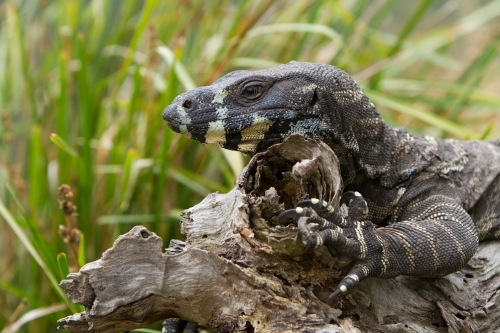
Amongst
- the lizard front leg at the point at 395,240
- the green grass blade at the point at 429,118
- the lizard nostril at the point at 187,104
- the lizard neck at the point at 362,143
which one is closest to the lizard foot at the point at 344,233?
the lizard front leg at the point at 395,240

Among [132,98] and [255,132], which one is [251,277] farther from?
[132,98]

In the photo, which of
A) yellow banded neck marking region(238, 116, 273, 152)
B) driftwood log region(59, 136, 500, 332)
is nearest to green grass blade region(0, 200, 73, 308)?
driftwood log region(59, 136, 500, 332)

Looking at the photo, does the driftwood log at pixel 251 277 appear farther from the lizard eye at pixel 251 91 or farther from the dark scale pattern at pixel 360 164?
the lizard eye at pixel 251 91

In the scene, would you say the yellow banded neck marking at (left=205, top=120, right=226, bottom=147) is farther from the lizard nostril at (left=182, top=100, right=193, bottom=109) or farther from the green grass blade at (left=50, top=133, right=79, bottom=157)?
the green grass blade at (left=50, top=133, right=79, bottom=157)

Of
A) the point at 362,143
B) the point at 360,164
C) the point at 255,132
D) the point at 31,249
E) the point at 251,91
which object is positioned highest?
the point at 251,91

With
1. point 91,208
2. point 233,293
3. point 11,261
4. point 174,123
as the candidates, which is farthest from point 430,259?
point 11,261

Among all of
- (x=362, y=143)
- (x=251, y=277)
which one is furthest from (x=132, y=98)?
(x=251, y=277)

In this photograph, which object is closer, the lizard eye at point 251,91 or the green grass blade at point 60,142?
the lizard eye at point 251,91
